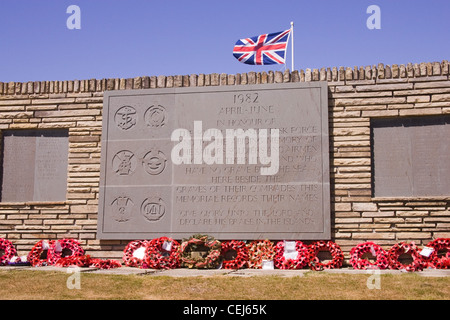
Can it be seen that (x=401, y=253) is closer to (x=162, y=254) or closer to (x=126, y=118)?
(x=162, y=254)

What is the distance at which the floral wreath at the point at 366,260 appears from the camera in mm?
9773

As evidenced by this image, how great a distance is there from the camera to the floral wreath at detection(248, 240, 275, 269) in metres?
10.1

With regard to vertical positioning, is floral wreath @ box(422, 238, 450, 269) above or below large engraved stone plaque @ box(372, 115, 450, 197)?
below

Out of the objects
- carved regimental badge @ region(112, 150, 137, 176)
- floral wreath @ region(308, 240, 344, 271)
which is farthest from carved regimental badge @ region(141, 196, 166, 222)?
floral wreath @ region(308, 240, 344, 271)

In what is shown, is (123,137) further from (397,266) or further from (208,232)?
(397,266)

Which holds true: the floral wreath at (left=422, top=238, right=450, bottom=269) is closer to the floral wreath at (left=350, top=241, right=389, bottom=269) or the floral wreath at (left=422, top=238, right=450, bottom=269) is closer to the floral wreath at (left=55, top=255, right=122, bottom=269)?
the floral wreath at (left=350, top=241, right=389, bottom=269)

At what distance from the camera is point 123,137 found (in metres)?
11.2

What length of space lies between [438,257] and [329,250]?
76.4 inches

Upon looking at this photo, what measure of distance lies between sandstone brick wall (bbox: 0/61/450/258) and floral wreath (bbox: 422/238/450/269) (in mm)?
202

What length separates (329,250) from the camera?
10156mm

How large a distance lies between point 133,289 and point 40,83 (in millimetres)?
6503

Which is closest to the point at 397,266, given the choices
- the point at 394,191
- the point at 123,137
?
the point at 394,191

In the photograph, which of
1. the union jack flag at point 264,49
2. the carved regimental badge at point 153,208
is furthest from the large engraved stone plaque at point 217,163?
the union jack flag at point 264,49

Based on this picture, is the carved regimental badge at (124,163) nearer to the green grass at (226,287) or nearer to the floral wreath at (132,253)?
the floral wreath at (132,253)
